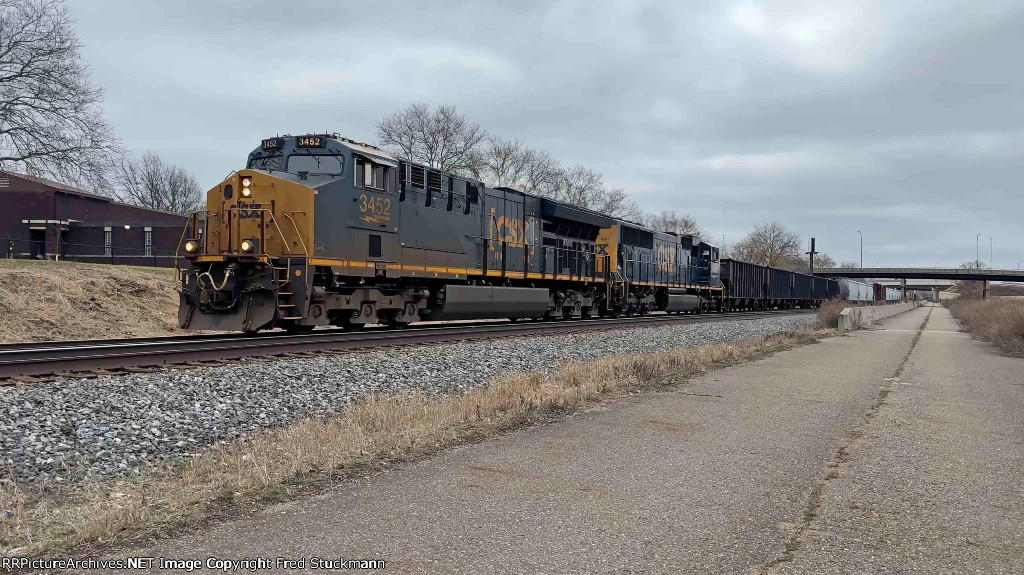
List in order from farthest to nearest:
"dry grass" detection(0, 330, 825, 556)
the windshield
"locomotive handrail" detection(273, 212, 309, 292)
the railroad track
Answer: the windshield, "locomotive handrail" detection(273, 212, 309, 292), the railroad track, "dry grass" detection(0, 330, 825, 556)

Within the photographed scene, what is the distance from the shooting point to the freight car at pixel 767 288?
1515 inches

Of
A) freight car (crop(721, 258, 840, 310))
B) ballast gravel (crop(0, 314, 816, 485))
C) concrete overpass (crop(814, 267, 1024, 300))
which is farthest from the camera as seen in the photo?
concrete overpass (crop(814, 267, 1024, 300))

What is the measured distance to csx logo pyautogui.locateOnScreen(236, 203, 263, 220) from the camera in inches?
502

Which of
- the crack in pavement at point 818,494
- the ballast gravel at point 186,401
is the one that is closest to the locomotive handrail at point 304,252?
Answer: the ballast gravel at point 186,401

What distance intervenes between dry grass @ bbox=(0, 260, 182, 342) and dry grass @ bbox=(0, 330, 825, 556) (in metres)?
12.8

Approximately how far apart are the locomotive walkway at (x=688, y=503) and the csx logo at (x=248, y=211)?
8.40 meters

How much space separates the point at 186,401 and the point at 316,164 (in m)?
8.12

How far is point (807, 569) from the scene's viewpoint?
10.2 ft

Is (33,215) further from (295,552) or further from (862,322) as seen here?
(295,552)

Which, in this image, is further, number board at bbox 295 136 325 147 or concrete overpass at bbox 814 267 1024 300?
concrete overpass at bbox 814 267 1024 300

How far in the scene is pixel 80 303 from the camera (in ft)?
58.4

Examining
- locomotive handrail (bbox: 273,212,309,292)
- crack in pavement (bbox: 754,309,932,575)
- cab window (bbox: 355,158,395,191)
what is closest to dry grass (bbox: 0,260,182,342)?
locomotive handrail (bbox: 273,212,309,292)

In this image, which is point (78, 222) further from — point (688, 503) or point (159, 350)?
point (688, 503)

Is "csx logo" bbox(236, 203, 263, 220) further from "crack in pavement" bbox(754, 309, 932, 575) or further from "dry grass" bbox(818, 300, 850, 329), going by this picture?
"dry grass" bbox(818, 300, 850, 329)
